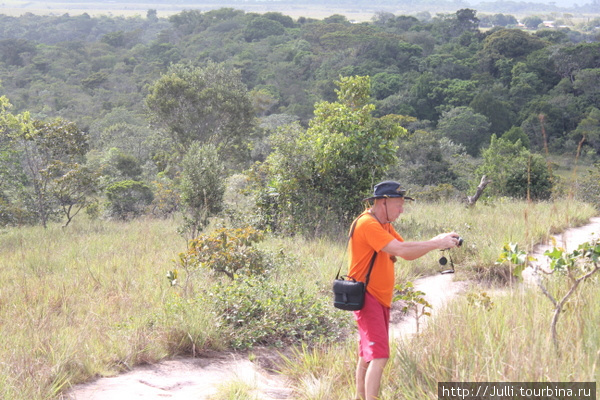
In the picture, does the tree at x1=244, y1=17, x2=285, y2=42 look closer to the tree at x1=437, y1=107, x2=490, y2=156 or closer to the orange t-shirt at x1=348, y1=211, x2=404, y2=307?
the tree at x1=437, y1=107, x2=490, y2=156

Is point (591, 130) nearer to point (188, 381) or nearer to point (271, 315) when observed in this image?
point (271, 315)

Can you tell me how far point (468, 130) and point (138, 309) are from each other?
1522 inches

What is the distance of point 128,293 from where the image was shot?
5941 mm

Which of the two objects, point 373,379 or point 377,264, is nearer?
point 373,379

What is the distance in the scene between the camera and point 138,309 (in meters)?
5.38

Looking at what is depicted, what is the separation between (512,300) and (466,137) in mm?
39542

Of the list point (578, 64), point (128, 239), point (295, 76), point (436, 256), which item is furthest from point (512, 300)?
point (295, 76)

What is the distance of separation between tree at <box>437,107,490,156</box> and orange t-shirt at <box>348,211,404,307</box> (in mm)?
38770

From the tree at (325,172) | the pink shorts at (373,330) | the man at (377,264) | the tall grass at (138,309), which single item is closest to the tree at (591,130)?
the tall grass at (138,309)

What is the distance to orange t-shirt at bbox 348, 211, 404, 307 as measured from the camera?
335 centimetres

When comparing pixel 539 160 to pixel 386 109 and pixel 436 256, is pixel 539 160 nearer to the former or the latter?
pixel 436 256

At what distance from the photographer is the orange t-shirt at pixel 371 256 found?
335 cm

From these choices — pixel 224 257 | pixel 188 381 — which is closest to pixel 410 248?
pixel 188 381

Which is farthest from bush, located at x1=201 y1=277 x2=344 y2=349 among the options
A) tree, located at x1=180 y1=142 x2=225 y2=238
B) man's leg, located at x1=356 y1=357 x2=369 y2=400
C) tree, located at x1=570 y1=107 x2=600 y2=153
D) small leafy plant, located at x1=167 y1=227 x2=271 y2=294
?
tree, located at x1=570 y1=107 x2=600 y2=153
